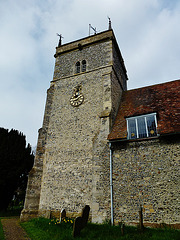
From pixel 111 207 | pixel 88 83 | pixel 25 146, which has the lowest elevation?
pixel 111 207

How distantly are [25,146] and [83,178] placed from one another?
10752mm

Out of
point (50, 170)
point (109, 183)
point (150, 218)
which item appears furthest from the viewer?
point (50, 170)

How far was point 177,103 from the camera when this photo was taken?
10750mm

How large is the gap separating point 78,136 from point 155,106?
551 centimetres

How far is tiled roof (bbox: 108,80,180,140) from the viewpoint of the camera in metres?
9.40

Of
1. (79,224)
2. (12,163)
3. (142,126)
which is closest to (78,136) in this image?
(142,126)

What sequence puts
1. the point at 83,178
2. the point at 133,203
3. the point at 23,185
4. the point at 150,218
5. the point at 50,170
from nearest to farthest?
the point at 150,218 → the point at 133,203 → the point at 83,178 → the point at 50,170 → the point at 23,185

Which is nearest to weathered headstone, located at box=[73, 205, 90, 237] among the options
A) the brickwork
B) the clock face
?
the brickwork

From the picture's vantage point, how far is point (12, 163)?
16.6 meters

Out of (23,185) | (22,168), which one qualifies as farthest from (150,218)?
(23,185)

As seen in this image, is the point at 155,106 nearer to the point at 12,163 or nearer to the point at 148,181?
the point at 148,181

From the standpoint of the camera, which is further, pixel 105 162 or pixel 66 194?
pixel 66 194

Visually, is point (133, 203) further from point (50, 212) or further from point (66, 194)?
point (50, 212)

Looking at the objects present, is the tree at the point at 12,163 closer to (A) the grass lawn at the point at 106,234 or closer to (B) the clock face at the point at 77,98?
(B) the clock face at the point at 77,98
